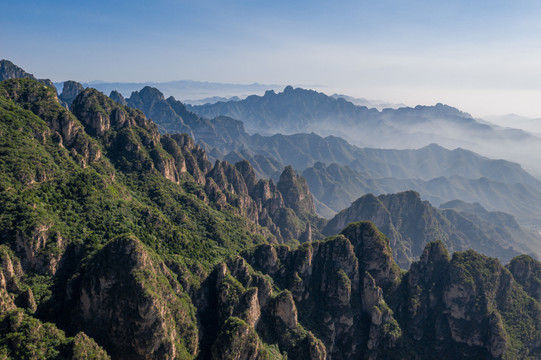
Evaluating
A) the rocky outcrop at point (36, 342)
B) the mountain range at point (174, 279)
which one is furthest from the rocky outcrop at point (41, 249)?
the rocky outcrop at point (36, 342)

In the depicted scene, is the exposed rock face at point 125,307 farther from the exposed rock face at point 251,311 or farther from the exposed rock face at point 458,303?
the exposed rock face at point 458,303

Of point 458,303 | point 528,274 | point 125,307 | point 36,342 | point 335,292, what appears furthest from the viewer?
point 528,274

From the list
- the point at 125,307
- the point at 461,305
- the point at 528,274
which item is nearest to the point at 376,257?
the point at 461,305

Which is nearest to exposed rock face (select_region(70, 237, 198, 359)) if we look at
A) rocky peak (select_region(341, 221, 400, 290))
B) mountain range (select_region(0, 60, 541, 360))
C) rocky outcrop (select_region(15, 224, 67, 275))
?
mountain range (select_region(0, 60, 541, 360))

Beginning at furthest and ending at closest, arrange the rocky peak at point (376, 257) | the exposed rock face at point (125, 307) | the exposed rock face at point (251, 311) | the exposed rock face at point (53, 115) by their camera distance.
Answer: the rocky peak at point (376, 257), the exposed rock face at point (53, 115), the exposed rock face at point (251, 311), the exposed rock face at point (125, 307)

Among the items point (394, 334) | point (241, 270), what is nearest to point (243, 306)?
point (241, 270)

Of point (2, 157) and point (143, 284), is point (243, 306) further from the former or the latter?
point (2, 157)

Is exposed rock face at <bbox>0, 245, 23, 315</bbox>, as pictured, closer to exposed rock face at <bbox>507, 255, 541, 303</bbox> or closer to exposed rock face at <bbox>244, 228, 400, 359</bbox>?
exposed rock face at <bbox>244, 228, 400, 359</bbox>

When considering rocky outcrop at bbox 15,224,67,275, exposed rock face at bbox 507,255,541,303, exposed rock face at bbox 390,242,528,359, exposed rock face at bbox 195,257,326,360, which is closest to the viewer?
rocky outcrop at bbox 15,224,67,275

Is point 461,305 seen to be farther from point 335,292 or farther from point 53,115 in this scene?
point 53,115
